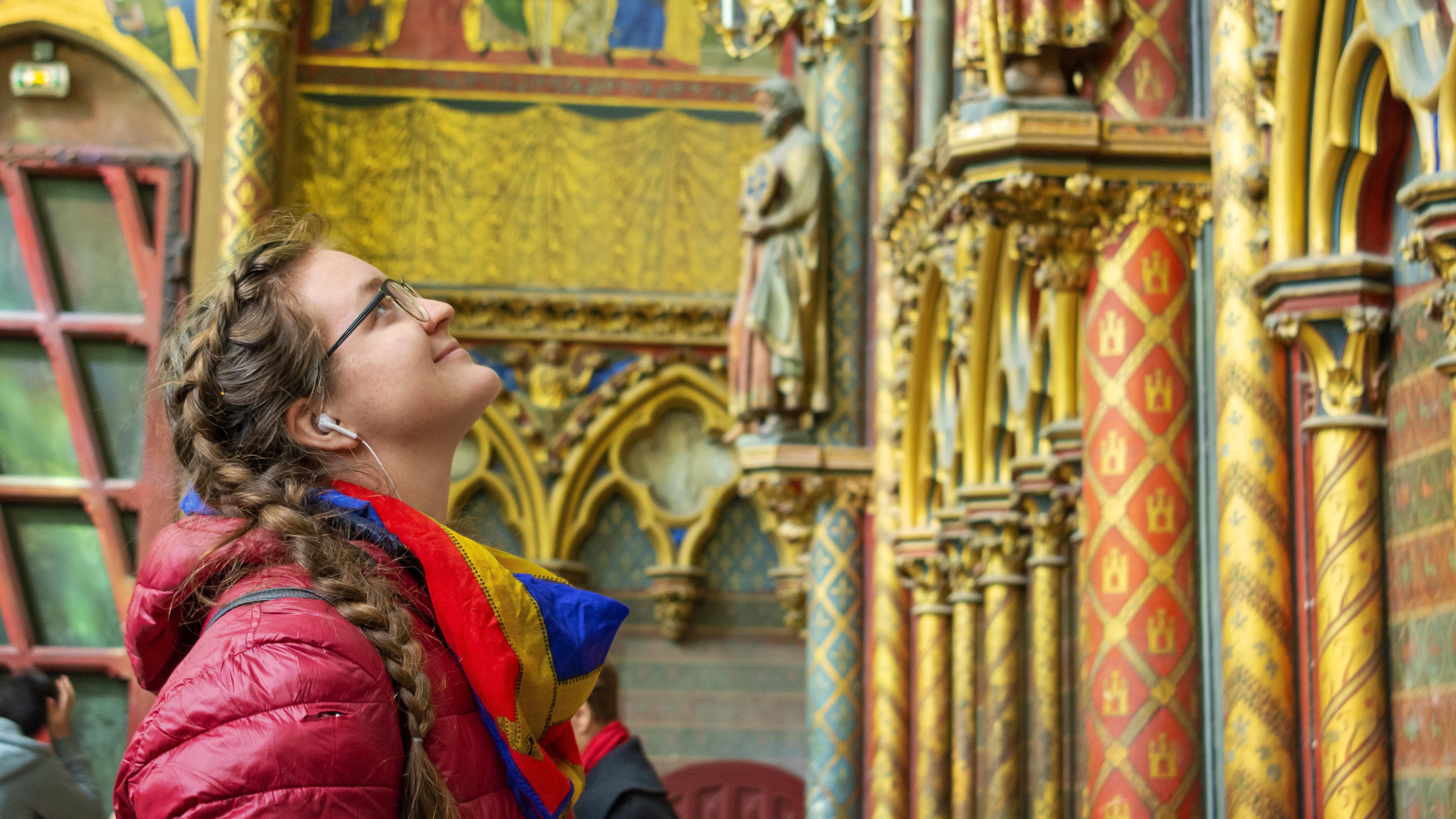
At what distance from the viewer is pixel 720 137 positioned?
14.0m

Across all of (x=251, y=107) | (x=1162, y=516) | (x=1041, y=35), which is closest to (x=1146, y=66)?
(x=1041, y=35)

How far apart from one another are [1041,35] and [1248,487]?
4.84 feet

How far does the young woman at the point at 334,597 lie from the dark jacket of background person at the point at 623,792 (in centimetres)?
246

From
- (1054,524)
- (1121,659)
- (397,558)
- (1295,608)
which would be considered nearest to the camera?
(397,558)

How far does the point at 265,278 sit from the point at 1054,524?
5671mm

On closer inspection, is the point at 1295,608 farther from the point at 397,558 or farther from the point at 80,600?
the point at 80,600

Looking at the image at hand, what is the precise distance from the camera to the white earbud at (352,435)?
1783mm

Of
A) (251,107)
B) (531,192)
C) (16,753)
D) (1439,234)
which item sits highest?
(251,107)

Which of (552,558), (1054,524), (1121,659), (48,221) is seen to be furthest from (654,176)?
(1121,659)

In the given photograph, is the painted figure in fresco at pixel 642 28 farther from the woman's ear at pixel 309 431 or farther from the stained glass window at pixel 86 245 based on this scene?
the woman's ear at pixel 309 431

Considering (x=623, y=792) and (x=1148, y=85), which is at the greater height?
(x=1148, y=85)

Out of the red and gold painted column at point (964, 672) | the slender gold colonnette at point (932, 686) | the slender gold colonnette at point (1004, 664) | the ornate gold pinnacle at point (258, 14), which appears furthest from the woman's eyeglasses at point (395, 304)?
→ the ornate gold pinnacle at point (258, 14)

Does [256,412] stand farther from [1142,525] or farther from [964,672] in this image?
[964,672]

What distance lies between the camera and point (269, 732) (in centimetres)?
141
